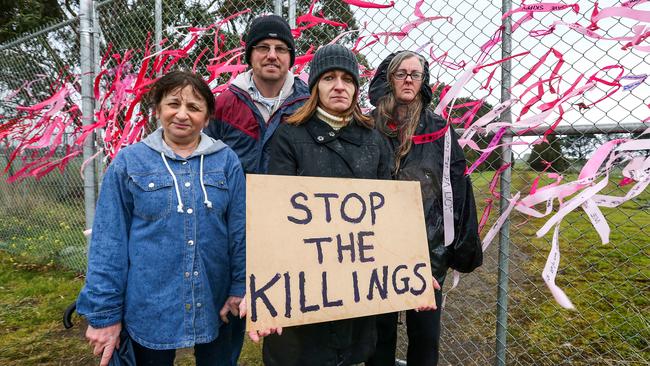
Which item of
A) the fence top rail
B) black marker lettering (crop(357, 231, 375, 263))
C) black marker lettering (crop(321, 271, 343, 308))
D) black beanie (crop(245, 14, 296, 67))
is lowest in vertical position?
black marker lettering (crop(321, 271, 343, 308))

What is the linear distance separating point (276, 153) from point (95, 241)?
78cm

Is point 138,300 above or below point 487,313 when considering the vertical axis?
above

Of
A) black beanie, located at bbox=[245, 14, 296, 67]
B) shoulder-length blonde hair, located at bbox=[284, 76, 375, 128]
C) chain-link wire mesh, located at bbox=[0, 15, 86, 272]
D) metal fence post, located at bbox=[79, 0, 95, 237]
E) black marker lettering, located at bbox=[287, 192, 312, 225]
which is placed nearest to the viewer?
black marker lettering, located at bbox=[287, 192, 312, 225]

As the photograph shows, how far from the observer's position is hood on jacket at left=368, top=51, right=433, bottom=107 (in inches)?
75.5

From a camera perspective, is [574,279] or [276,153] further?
[574,279]

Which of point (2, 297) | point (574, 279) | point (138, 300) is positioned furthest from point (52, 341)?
point (574, 279)

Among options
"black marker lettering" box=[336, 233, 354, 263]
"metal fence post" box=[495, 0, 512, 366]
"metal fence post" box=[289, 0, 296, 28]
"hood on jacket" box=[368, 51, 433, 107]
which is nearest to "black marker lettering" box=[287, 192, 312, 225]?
"black marker lettering" box=[336, 233, 354, 263]

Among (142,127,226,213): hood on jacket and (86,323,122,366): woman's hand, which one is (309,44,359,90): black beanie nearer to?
(142,127,226,213): hood on jacket

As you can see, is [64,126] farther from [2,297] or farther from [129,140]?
[2,297]

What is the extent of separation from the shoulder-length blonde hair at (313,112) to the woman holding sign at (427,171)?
219 mm

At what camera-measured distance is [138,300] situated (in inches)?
60.2

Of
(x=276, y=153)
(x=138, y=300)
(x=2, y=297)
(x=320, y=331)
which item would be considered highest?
(x=276, y=153)

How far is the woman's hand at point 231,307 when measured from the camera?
1.66m

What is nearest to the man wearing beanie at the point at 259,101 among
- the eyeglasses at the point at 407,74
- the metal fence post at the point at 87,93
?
the eyeglasses at the point at 407,74
